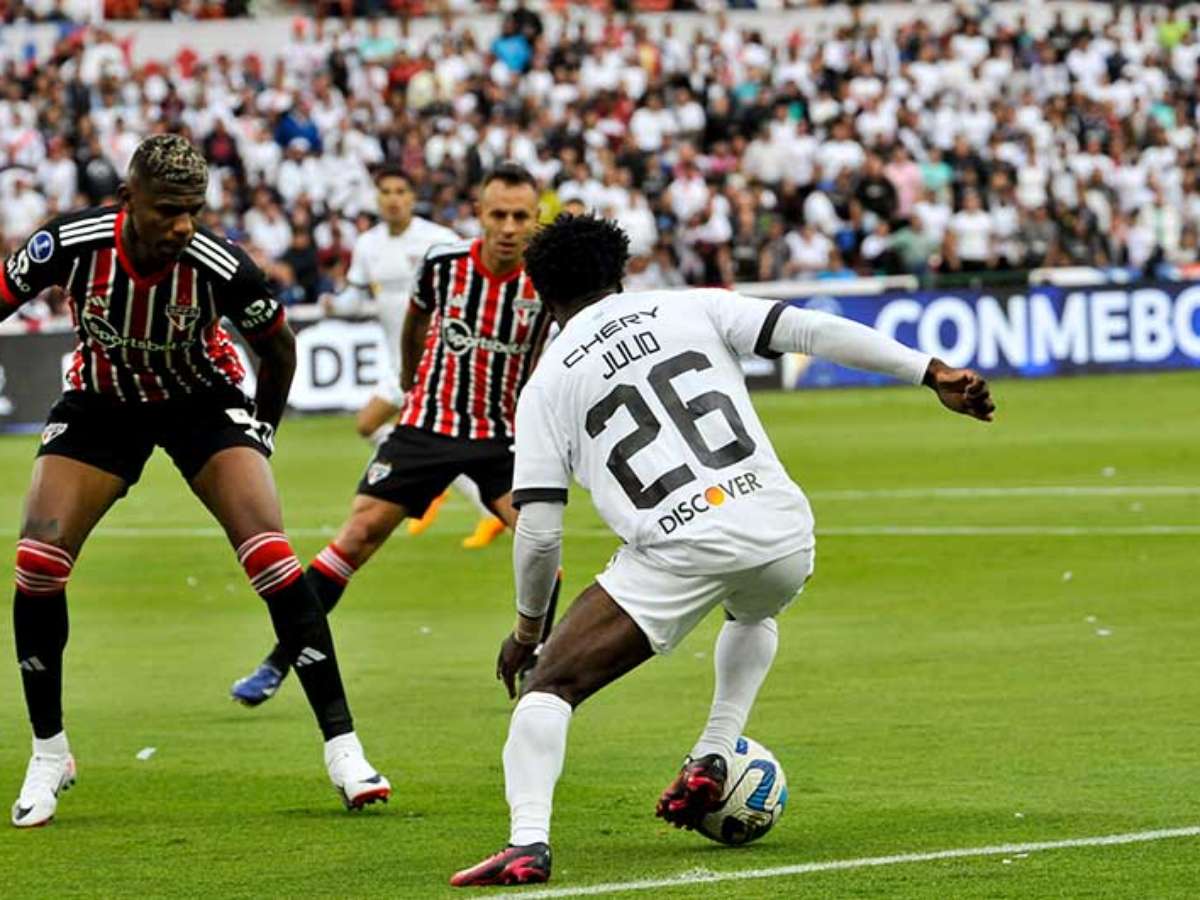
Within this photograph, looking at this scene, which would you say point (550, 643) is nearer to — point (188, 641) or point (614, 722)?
point (614, 722)

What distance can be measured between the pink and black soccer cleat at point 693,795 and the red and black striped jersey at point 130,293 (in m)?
2.27

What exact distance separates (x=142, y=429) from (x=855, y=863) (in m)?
3.04

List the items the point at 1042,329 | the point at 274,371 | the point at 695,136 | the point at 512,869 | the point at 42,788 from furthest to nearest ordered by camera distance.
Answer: the point at 695,136
the point at 1042,329
the point at 274,371
the point at 42,788
the point at 512,869

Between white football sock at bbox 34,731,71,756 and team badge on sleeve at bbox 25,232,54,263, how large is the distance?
159 cm

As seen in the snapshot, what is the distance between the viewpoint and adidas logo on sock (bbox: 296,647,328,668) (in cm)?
873

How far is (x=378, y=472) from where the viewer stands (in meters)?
11.5

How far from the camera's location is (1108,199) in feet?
123

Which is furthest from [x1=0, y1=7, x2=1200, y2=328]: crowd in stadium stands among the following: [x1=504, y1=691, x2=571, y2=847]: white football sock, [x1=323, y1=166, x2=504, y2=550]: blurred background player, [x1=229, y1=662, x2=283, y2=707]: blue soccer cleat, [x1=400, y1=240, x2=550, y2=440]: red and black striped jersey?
[x1=504, y1=691, x2=571, y2=847]: white football sock

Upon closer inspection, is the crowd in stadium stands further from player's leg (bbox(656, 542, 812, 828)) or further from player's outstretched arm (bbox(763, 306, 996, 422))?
player's outstretched arm (bbox(763, 306, 996, 422))

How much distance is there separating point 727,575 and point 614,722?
3.20 metres

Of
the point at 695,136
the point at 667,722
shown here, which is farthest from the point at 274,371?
the point at 695,136

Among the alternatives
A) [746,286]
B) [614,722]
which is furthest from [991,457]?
[614,722]

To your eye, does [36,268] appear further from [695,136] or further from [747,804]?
[695,136]

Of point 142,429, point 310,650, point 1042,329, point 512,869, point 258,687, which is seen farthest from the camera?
point 1042,329
